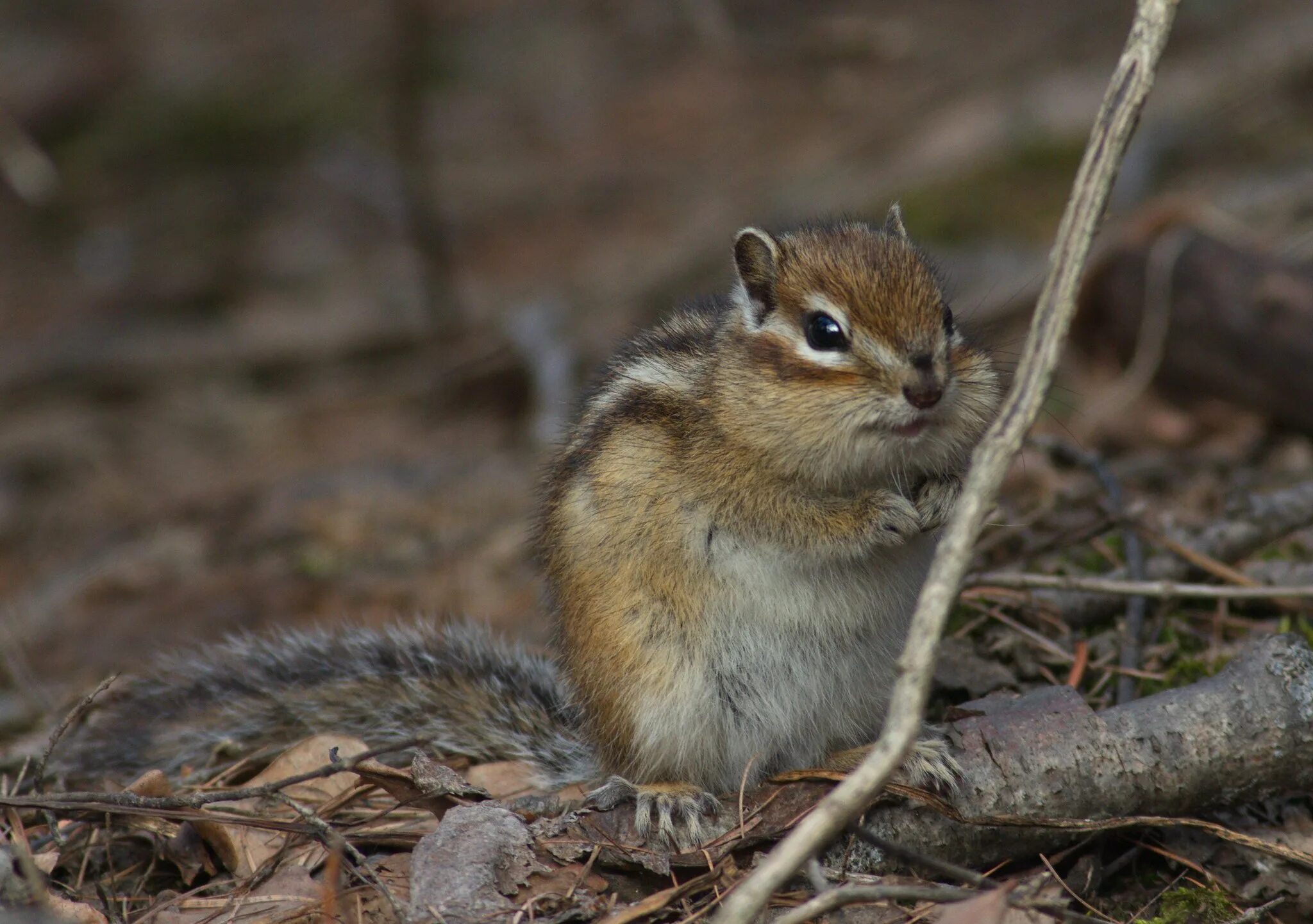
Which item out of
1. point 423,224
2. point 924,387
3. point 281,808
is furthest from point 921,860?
point 423,224

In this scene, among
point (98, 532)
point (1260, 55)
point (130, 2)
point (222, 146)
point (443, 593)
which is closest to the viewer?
point (443, 593)

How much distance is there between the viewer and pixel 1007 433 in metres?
2.19

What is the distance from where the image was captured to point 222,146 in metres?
10.2

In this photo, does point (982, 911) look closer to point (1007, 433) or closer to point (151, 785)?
point (1007, 433)

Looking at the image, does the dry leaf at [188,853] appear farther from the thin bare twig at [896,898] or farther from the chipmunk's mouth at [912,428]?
the chipmunk's mouth at [912,428]

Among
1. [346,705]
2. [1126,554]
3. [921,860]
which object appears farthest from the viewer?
[1126,554]

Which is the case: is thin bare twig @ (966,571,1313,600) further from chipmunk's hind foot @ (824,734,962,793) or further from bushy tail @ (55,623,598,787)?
bushy tail @ (55,623,598,787)

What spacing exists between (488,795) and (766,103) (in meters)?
8.93

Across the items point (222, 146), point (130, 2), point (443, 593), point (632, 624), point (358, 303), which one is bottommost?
point (443, 593)

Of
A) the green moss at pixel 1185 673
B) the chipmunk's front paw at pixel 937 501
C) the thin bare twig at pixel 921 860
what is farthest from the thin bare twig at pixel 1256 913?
the chipmunk's front paw at pixel 937 501

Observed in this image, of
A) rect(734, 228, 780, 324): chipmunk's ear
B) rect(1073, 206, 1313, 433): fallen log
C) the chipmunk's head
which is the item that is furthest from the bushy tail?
rect(1073, 206, 1313, 433): fallen log

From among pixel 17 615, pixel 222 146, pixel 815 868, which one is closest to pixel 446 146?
pixel 222 146

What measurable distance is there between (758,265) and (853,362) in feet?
1.42

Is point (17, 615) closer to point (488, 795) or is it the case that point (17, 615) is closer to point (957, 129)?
point (488, 795)
